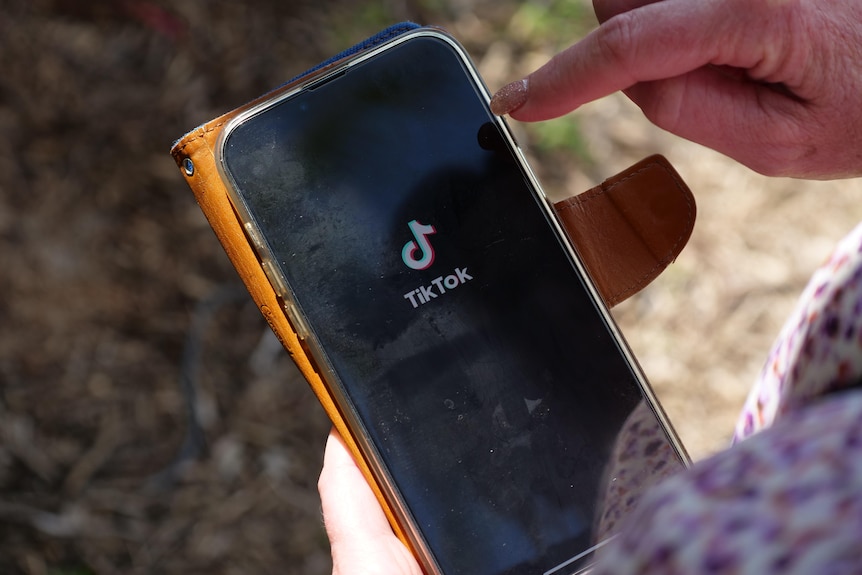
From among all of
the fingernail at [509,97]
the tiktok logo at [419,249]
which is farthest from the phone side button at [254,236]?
the fingernail at [509,97]

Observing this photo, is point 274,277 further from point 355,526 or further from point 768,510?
point 768,510

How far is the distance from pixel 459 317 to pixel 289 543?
29.6 inches

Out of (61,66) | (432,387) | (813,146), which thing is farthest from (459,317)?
(61,66)

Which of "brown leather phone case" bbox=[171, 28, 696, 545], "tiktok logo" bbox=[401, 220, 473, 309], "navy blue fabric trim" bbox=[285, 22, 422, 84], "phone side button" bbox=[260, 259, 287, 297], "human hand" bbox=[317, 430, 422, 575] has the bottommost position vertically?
"human hand" bbox=[317, 430, 422, 575]

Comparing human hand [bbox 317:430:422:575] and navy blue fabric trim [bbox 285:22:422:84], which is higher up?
navy blue fabric trim [bbox 285:22:422:84]

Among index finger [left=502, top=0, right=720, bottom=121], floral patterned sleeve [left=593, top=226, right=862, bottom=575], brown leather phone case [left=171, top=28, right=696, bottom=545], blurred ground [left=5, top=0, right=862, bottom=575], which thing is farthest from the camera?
blurred ground [left=5, top=0, right=862, bottom=575]

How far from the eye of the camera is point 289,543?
4.54 feet

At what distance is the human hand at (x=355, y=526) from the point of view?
0.79 m

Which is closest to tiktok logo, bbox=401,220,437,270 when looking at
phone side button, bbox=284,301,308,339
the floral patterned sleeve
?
phone side button, bbox=284,301,308,339

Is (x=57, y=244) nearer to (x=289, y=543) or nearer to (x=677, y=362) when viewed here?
(x=289, y=543)

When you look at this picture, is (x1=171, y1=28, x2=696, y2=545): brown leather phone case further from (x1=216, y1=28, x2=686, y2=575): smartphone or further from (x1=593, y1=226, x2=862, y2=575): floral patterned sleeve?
(x1=593, y1=226, x2=862, y2=575): floral patterned sleeve

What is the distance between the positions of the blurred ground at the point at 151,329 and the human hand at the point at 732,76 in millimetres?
664

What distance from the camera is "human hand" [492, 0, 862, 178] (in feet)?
2.58

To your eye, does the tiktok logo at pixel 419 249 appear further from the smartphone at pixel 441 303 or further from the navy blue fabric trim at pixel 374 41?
the navy blue fabric trim at pixel 374 41
